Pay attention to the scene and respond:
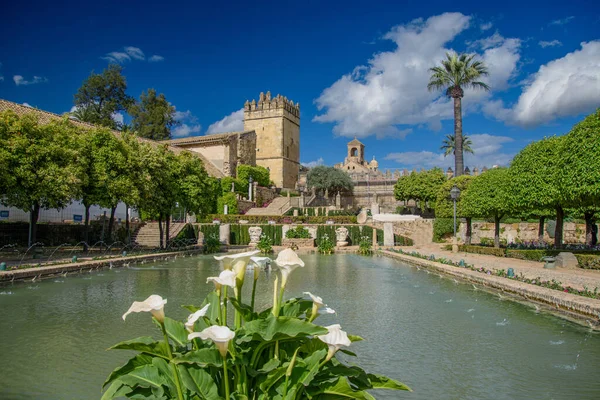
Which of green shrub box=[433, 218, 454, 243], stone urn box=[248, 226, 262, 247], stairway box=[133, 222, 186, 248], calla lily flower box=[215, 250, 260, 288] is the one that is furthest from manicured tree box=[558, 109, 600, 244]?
stairway box=[133, 222, 186, 248]

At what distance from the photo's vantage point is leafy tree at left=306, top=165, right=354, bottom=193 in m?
53.1

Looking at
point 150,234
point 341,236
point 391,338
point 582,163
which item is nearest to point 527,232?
point 341,236

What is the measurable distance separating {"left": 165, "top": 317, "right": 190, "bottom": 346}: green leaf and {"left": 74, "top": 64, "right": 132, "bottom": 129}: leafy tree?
43.0m

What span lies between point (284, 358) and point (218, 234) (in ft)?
92.6

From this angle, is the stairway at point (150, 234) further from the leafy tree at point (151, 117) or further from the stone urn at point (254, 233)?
the leafy tree at point (151, 117)

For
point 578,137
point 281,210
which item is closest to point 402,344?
point 578,137

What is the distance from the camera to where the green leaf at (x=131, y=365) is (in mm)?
2445

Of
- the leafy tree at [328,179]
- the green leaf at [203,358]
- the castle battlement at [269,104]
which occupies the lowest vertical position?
the green leaf at [203,358]

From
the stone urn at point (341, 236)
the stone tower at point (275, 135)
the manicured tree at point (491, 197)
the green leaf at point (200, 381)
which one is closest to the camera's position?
the green leaf at point (200, 381)

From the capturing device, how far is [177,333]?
264 cm

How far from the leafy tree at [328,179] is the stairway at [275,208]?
7523 millimetres

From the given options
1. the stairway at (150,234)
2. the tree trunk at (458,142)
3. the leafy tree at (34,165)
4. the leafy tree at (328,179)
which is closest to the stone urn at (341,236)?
the tree trunk at (458,142)

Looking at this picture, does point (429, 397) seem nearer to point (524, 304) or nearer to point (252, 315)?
point (252, 315)

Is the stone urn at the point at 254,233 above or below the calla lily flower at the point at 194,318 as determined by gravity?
below
